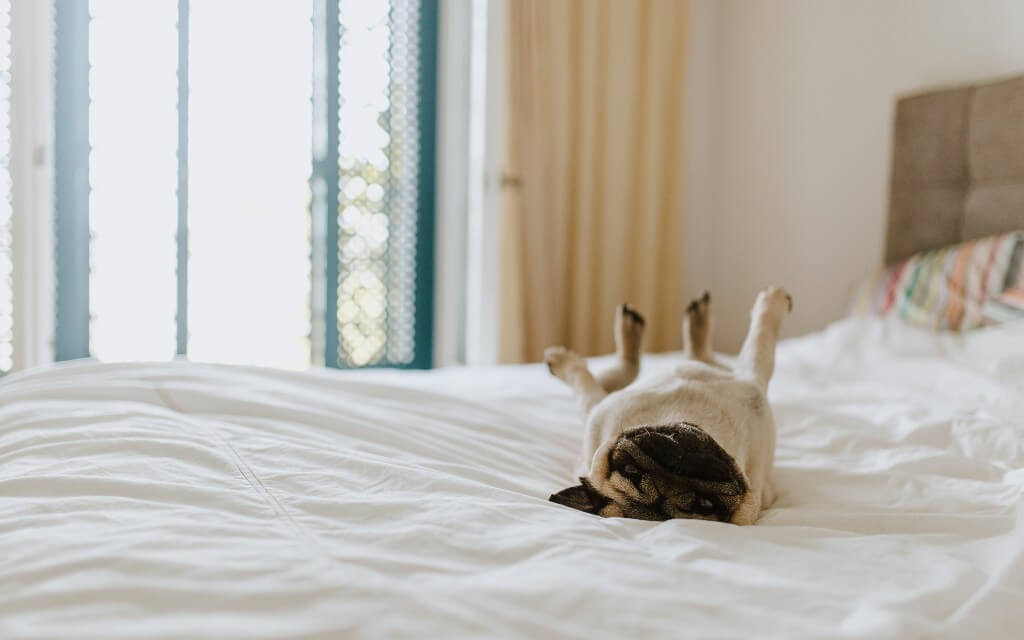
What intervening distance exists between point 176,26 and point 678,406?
270 centimetres

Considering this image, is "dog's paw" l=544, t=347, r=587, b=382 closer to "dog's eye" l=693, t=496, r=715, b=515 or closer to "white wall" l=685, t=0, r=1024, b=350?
"dog's eye" l=693, t=496, r=715, b=515

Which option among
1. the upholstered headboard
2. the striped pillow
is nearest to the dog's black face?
the striped pillow

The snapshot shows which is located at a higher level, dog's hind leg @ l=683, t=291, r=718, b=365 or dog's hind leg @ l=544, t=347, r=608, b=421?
dog's hind leg @ l=683, t=291, r=718, b=365

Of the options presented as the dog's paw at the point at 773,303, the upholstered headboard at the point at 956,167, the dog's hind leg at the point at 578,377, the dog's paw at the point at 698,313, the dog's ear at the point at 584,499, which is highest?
the upholstered headboard at the point at 956,167

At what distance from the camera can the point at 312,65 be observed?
125 inches

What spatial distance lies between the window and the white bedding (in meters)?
1.84

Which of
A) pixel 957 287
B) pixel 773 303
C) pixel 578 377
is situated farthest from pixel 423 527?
pixel 957 287

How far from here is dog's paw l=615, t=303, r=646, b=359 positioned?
165 cm

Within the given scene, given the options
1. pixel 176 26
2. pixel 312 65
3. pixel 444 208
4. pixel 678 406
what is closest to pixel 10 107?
pixel 176 26

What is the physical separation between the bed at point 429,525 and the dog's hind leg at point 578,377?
2.7 inches

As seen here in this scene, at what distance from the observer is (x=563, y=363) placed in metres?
1.52

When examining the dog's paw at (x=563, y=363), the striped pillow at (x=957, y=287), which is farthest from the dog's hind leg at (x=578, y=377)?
the striped pillow at (x=957, y=287)

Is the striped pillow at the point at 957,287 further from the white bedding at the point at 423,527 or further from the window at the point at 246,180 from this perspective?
the window at the point at 246,180

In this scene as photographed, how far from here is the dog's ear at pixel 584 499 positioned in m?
0.94
